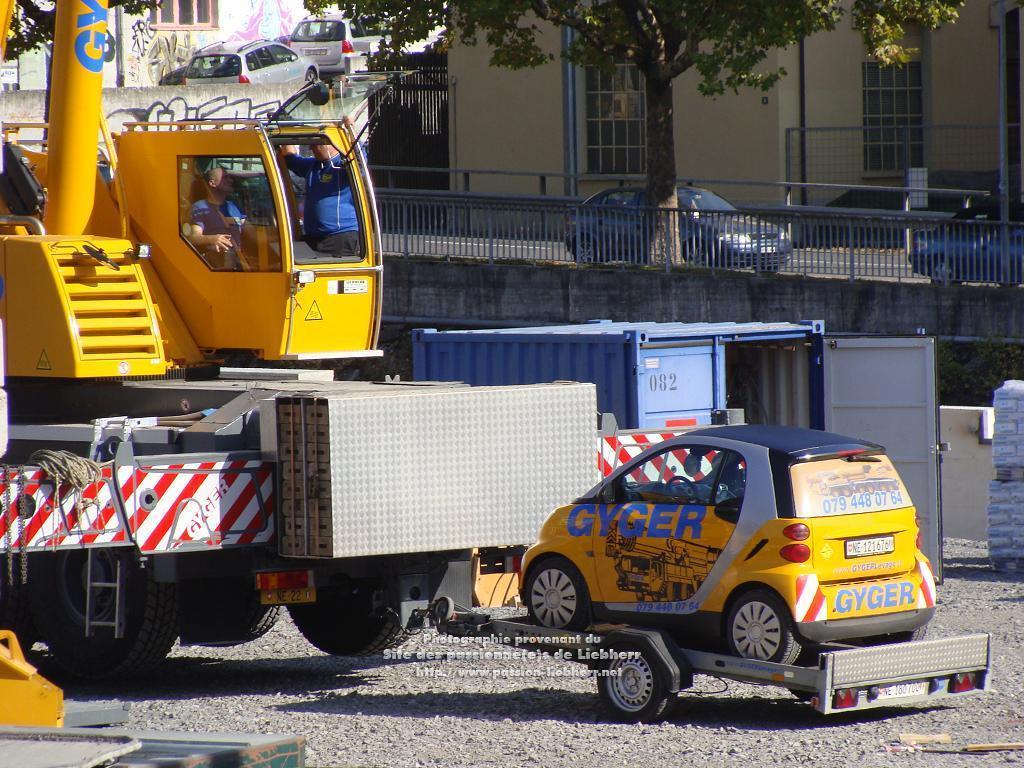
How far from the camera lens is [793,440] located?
972 centimetres

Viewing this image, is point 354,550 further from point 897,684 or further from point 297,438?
point 897,684

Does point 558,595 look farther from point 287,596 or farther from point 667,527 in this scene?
point 287,596

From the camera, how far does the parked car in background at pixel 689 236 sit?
24625mm

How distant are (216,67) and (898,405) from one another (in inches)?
1294

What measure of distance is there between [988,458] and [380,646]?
8712 mm

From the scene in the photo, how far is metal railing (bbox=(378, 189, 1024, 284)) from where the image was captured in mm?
23234

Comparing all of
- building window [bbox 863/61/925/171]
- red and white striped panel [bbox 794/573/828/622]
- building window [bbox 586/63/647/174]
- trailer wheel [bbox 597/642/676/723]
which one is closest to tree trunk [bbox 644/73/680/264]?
building window [bbox 586/63/647/174]

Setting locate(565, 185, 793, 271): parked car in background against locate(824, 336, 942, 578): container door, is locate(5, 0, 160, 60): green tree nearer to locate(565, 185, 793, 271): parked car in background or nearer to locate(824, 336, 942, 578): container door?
locate(565, 185, 793, 271): parked car in background

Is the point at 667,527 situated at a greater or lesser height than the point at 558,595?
greater

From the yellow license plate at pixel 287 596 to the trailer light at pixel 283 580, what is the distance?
0.02m

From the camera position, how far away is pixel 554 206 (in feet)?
86.7

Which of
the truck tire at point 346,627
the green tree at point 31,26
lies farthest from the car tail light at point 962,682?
the green tree at point 31,26

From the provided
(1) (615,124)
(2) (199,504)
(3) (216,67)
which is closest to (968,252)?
(2) (199,504)

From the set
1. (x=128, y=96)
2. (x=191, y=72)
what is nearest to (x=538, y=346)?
(x=128, y=96)
